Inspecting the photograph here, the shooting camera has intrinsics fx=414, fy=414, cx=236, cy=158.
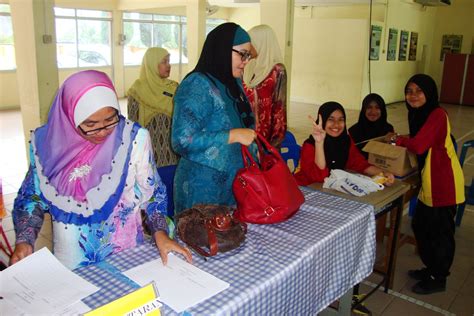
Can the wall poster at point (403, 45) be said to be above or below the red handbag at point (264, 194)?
above

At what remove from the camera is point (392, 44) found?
11.4m

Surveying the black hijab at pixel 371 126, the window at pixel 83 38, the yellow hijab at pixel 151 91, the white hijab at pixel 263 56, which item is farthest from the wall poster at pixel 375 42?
the white hijab at pixel 263 56

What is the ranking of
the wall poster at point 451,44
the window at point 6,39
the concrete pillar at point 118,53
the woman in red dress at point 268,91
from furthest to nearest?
the wall poster at point 451,44
the concrete pillar at point 118,53
the window at point 6,39
the woman in red dress at point 268,91

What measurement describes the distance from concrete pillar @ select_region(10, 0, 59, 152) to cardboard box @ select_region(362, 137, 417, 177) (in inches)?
127

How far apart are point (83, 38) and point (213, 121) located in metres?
10.5

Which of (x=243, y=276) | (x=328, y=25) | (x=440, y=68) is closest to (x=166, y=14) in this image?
(x=328, y=25)

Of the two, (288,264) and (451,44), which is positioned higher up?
(451,44)

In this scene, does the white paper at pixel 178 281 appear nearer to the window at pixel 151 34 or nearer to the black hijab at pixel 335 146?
the black hijab at pixel 335 146

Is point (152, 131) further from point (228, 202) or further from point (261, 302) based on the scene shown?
point (261, 302)

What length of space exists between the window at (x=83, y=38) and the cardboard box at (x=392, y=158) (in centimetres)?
969

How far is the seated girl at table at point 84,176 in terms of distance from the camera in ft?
4.17

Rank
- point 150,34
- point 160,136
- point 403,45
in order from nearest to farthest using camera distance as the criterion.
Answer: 1. point 160,136
2. point 403,45
3. point 150,34

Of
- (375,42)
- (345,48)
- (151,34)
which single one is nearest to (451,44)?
(375,42)

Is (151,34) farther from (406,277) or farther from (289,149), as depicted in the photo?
(406,277)
